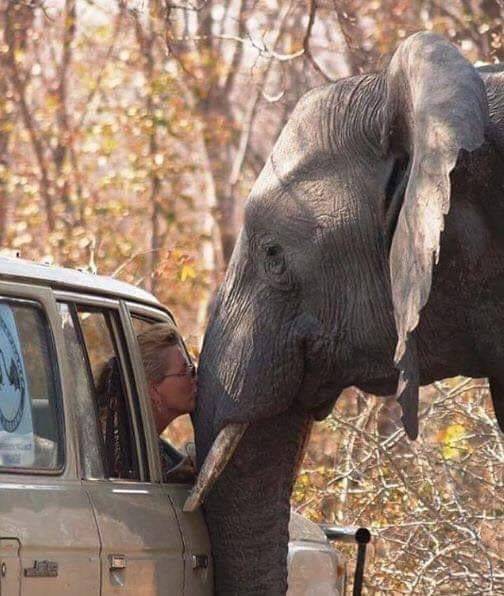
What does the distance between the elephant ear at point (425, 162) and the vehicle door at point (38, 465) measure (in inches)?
37.5

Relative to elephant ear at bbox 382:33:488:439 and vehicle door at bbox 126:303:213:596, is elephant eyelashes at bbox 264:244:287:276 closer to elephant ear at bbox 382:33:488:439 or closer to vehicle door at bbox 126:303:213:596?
vehicle door at bbox 126:303:213:596

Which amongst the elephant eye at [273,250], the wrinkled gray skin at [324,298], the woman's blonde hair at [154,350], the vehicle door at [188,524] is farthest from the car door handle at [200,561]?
the elephant eye at [273,250]

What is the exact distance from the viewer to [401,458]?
350 inches

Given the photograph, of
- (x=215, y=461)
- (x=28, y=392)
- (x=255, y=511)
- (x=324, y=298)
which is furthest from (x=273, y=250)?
(x=28, y=392)

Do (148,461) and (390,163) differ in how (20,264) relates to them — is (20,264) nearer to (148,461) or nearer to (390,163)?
(148,461)

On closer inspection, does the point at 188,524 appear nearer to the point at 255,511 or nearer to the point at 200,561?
the point at 200,561

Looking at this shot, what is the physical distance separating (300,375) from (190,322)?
1367cm

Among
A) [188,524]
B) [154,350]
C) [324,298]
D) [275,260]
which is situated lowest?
[188,524]

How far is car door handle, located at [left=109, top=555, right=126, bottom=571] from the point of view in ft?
16.0

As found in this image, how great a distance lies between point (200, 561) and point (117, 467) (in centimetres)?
43

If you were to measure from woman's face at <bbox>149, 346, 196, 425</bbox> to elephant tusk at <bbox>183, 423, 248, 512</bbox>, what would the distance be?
240 mm

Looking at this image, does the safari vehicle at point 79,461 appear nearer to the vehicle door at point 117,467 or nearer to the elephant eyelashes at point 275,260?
the vehicle door at point 117,467

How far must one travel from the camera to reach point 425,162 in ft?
15.8

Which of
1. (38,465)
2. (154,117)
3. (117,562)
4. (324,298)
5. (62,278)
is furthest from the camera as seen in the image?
(154,117)
